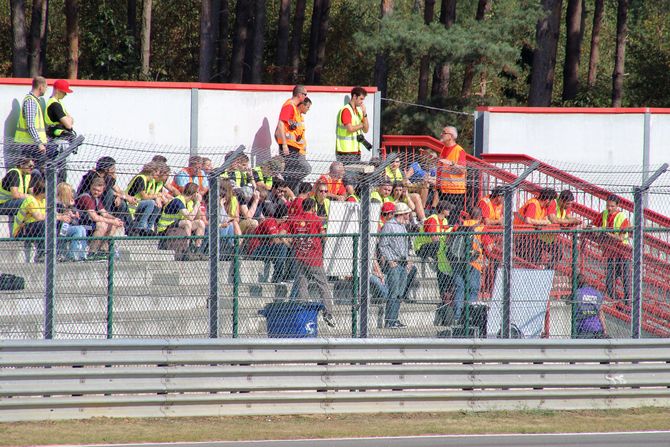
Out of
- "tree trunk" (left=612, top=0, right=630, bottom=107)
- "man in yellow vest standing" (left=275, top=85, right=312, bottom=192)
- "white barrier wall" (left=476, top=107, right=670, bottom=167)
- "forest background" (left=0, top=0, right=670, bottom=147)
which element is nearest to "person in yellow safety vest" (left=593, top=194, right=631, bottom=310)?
"man in yellow vest standing" (left=275, top=85, right=312, bottom=192)

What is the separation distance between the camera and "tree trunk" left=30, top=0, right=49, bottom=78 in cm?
3538

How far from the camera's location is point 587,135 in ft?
68.2

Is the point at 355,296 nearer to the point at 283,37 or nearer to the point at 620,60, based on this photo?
the point at 283,37

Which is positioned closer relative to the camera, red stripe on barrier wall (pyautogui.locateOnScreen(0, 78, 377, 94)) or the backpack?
the backpack

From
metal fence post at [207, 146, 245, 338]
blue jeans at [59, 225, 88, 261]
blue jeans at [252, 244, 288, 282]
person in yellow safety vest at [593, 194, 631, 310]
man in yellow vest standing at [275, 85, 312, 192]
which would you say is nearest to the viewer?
metal fence post at [207, 146, 245, 338]

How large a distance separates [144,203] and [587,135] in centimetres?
1033

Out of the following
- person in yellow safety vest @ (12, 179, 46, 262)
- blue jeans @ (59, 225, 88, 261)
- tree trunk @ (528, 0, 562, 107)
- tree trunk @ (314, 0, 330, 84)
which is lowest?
blue jeans @ (59, 225, 88, 261)

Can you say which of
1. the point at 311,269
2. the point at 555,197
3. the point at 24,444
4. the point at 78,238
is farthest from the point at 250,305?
the point at 555,197

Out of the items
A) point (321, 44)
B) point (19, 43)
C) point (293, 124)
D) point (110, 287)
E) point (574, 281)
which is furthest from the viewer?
point (321, 44)

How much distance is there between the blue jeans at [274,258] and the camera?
37.3ft

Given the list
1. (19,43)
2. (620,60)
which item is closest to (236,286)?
(19,43)

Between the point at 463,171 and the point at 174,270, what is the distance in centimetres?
371

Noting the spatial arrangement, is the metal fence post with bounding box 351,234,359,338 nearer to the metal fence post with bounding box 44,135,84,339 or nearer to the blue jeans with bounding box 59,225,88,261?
the blue jeans with bounding box 59,225,88,261

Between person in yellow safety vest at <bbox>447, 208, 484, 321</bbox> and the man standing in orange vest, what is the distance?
0.63 m
